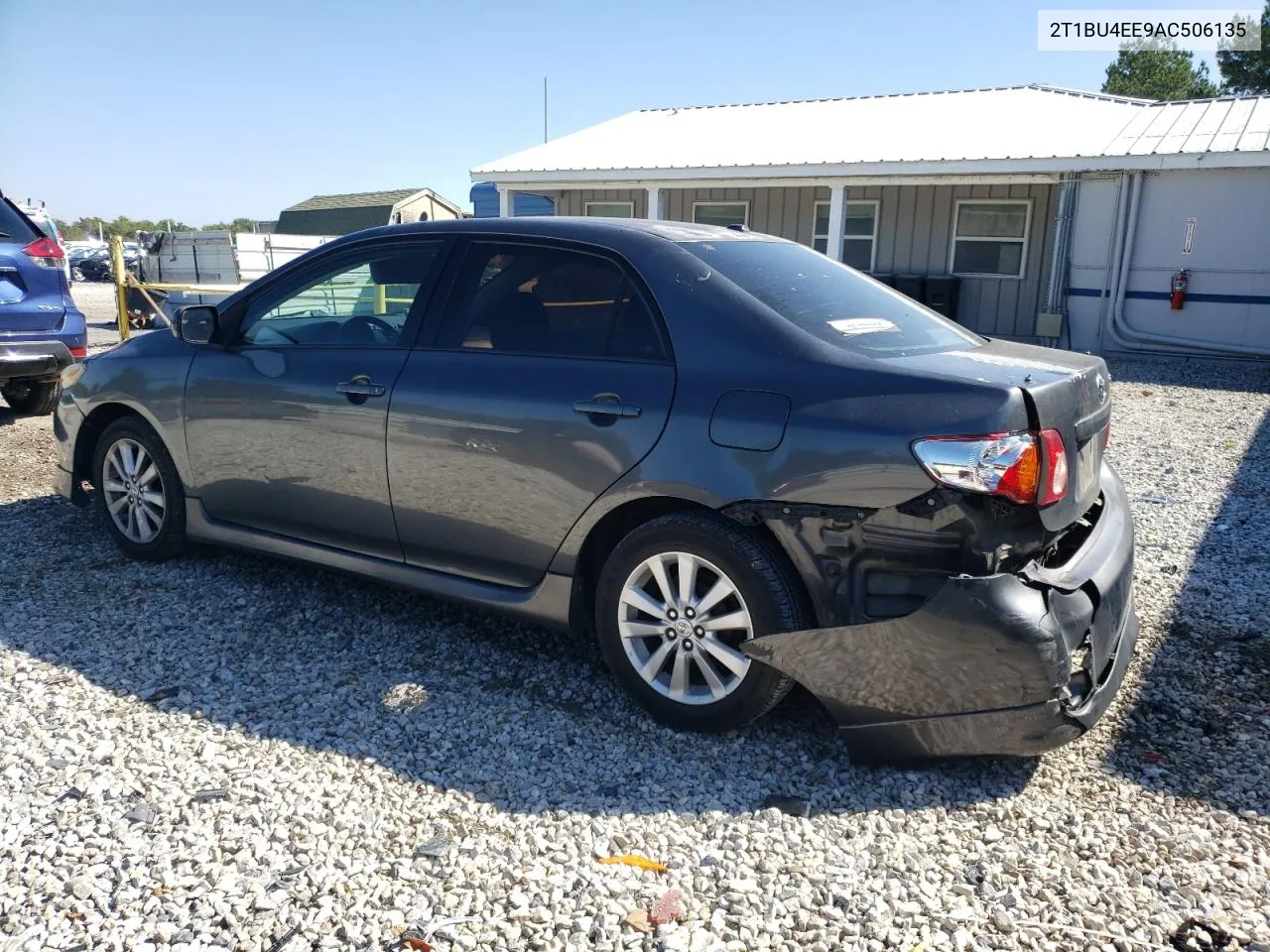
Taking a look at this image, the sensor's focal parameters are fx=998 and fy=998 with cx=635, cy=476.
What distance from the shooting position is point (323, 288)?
432 centimetres

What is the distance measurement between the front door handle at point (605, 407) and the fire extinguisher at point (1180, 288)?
1264 cm

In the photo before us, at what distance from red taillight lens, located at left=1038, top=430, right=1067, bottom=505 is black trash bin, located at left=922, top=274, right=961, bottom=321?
13.7m

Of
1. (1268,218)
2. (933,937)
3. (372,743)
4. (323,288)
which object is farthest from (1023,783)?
(1268,218)

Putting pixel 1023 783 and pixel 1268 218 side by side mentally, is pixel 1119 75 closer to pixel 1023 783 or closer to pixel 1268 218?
pixel 1268 218

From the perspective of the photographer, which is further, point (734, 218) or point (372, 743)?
point (734, 218)

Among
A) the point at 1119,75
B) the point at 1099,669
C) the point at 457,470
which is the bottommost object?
the point at 1099,669

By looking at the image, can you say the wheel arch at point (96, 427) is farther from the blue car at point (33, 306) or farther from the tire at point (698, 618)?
the blue car at point (33, 306)

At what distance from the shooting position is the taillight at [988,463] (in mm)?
2713

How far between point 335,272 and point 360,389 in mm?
669

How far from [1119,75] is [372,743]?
48.3 m

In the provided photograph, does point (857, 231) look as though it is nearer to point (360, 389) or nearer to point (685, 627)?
point (360, 389)

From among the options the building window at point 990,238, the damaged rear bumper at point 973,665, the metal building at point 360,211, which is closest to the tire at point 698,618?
the damaged rear bumper at point 973,665

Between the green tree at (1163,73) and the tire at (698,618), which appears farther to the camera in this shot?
the green tree at (1163,73)

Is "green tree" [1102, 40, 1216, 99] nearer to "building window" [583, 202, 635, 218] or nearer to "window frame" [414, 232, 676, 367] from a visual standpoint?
"building window" [583, 202, 635, 218]
